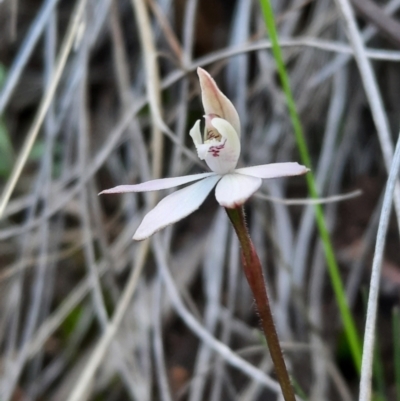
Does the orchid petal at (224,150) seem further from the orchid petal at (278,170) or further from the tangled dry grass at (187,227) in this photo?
the tangled dry grass at (187,227)

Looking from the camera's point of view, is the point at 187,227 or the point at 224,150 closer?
the point at 224,150

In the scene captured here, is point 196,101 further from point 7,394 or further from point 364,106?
point 7,394

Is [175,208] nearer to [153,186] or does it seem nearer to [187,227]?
[153,186]

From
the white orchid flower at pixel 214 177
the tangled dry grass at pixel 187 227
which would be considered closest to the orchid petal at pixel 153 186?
the white orchid flower at pixel 214 177

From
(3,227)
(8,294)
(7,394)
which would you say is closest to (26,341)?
(7,394)

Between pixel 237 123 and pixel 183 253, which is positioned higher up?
pixel 237 123

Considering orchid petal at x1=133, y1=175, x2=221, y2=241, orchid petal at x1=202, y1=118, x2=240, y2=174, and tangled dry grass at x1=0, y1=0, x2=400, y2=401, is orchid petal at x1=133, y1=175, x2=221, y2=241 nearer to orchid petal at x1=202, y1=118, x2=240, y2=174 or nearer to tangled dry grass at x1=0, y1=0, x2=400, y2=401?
orchid petal at x1=202, y1=118, x2=240, y2=174

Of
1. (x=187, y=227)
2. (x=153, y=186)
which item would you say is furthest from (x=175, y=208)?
(x=187, y=227)

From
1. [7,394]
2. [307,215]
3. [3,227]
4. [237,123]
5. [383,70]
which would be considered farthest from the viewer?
[3,227]
